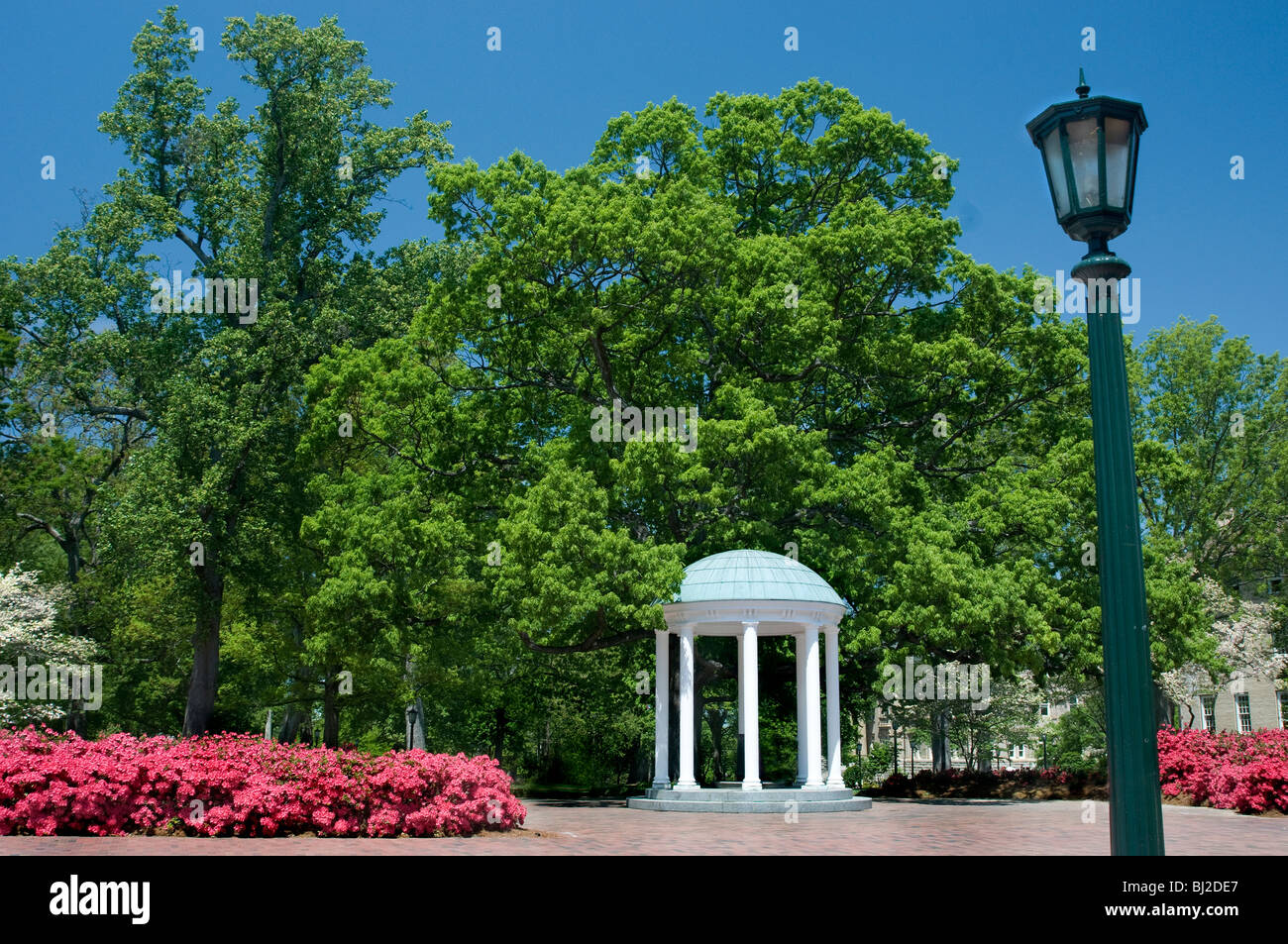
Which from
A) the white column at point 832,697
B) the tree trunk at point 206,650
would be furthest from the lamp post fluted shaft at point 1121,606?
the tree trunk at point 206,650

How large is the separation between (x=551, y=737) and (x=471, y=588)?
12.6 m

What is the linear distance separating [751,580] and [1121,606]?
18517 mm

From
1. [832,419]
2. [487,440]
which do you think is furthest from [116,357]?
[832,419]

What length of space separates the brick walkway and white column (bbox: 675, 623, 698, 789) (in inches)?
88.5

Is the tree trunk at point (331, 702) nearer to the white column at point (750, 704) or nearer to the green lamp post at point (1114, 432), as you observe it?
the white column at point (750, 704)

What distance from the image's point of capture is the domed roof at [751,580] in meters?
24.3

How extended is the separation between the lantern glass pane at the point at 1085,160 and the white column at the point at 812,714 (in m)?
19.2

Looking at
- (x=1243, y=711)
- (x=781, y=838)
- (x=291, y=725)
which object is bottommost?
(x=1243, y=711)

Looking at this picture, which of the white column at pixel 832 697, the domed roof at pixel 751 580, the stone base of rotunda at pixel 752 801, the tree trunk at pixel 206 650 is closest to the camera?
the stone base of rotunda at pixel 752 801

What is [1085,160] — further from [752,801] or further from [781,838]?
[752,801]

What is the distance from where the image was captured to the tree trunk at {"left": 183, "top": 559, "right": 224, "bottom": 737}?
34.0m

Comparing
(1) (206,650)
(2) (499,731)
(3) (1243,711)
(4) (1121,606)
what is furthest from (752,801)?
(3) (1243,711)

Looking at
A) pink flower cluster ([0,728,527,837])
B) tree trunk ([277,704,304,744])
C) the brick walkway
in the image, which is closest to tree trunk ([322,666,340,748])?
tree trunk ([277,704,304,744])

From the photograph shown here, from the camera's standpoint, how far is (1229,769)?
22812 millimetres
